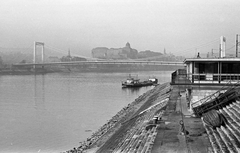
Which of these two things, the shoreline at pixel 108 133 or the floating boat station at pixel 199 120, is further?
the shoreline at pixel 108 133

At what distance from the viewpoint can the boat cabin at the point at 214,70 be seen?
11312 mm

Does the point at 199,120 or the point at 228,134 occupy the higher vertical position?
the point at 228,134

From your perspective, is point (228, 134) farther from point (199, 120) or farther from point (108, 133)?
point (108, 133)

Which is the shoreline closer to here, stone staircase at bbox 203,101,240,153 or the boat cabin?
the boat cabin

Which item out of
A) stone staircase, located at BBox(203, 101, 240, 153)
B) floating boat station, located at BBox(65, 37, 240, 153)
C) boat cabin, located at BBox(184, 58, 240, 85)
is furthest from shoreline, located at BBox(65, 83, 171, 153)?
stone staircase, located at BBox(203, 101, 240, 153)

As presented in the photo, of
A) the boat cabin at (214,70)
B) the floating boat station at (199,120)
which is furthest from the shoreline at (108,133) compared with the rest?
the boat cabin at (214,70)

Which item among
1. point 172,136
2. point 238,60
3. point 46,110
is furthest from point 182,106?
point 46,110

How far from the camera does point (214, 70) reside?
462 inches

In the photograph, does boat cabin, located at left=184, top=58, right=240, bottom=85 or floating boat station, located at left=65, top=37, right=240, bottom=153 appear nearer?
floating boat station, located at left=65, top=37, right=240, bottom=153

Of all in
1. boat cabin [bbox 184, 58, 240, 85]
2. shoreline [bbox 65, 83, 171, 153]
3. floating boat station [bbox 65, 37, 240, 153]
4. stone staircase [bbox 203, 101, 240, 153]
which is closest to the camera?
stone staircase [bbox 203, 101, 240, 153]

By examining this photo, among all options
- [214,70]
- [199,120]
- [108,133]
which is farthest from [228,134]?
[108,133]

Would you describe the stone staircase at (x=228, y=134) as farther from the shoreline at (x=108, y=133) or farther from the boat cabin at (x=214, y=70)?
the shoreline at (x=108, y=133)

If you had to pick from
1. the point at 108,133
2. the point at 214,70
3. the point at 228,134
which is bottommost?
the point at 108,133

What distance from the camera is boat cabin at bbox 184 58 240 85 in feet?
37.1
